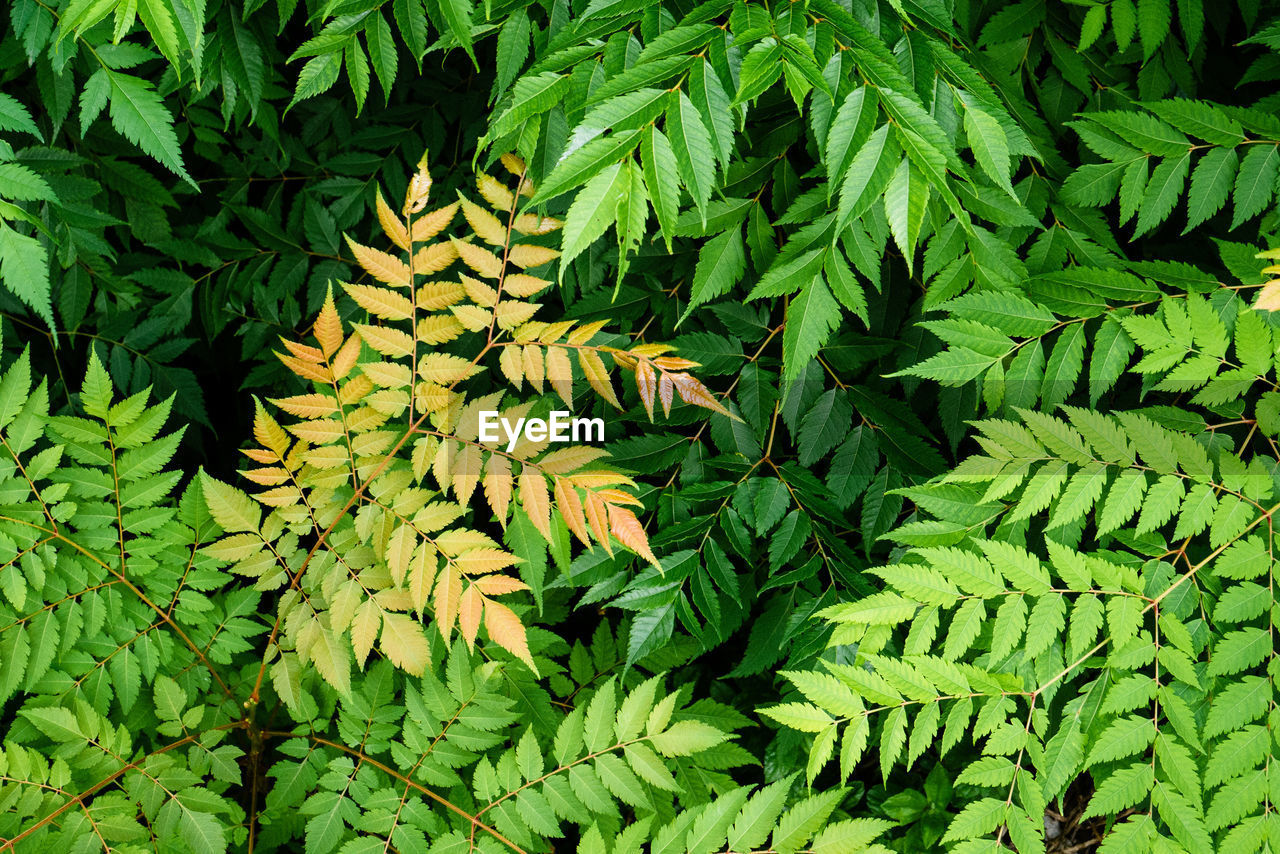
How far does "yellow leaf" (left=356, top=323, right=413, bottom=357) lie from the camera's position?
145cm

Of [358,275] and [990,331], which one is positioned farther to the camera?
[358,275]

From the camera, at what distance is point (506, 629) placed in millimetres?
1314

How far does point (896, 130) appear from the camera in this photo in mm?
1243

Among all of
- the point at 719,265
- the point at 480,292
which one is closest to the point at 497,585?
the point at 480,292

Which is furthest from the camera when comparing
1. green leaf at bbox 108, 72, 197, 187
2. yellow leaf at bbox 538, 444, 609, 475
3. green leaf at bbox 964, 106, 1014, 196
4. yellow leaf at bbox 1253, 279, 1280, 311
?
green leaf at bbox 108, 72, 197, 187

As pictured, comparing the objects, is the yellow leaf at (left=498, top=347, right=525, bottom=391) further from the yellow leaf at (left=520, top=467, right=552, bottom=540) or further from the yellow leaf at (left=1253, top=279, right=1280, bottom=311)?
the yellow leaf at (left=1253, top=279, right=1280, bottom=311)

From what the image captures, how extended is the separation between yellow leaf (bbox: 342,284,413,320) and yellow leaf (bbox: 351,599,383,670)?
19.7 inches

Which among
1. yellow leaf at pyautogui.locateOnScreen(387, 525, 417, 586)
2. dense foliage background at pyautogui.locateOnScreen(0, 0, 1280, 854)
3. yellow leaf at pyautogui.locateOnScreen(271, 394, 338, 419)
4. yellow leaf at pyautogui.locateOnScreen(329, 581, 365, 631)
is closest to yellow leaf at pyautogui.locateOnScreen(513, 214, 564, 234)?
dense foliage background at pyautogui.locateOnScreen(0, 0, 1280, 854)

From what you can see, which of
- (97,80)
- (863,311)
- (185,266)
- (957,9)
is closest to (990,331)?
(863,311)

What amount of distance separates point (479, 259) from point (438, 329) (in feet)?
0.47

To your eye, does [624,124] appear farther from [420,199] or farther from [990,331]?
[990,331]

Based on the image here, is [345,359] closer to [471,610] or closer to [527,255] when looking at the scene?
[527,255]

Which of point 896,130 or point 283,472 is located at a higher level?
point 896,130

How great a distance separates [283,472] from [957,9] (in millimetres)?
1625
